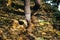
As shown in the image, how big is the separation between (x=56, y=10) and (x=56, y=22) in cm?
282

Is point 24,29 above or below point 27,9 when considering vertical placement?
below

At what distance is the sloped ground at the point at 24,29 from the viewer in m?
11.2

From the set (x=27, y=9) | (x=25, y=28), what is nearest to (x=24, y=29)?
(x=25, y=28)

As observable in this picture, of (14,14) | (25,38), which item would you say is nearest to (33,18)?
(14,14)

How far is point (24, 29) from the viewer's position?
1202cm

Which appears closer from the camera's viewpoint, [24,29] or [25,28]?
[24,29]

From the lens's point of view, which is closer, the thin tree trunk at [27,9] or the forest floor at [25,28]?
the forest floor at [25,28]

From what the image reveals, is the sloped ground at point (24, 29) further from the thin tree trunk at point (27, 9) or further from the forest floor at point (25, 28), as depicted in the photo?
the thin tree trunk at point (27, 9)

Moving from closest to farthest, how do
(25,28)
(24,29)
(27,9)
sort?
(24,29), (25,28), (27,9)

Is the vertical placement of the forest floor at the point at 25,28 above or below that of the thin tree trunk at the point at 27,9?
below

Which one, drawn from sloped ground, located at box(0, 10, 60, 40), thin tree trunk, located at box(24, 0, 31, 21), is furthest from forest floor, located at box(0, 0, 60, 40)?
thin tree trunk, located at box(24, 0, 31, 21)

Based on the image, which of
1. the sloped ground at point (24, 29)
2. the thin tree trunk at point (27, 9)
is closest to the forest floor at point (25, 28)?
the sloped ground at point (24, 29)

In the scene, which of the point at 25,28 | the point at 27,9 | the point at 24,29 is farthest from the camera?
the point at 27,9

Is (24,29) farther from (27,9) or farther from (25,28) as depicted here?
(27,9)
